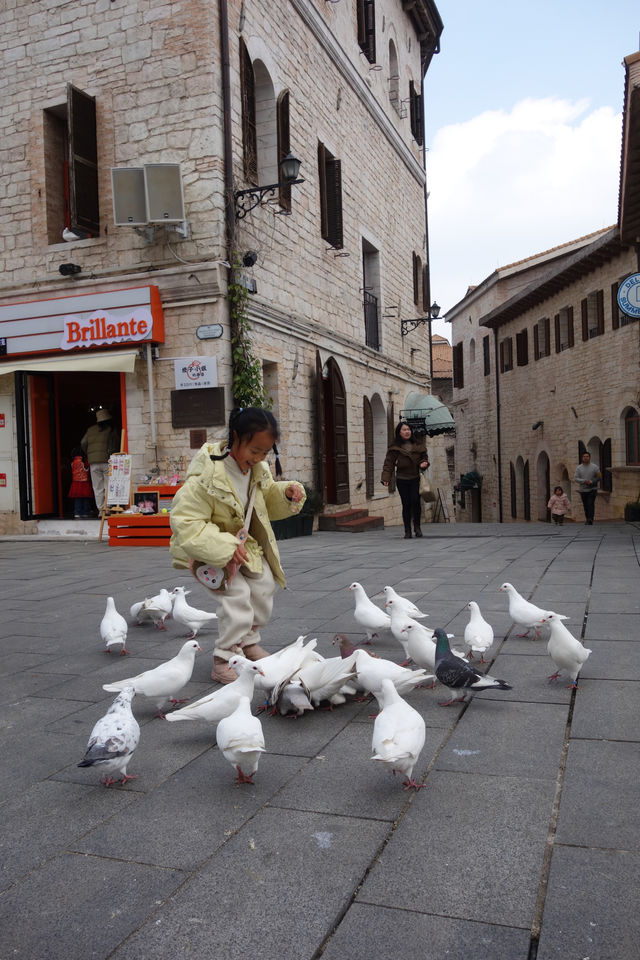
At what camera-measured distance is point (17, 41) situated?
12.4 meters

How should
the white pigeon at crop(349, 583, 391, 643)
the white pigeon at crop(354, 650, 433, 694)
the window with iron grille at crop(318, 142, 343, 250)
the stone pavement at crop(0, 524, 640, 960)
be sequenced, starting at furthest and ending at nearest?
the window with iron grille at crop(318, 142, 343, 250) → the white pigeon at crop(349, 583, 391, 643) → the white pigeon at crop(354, 650, 433, 694) → the stone pavement at crop(0, 524, 640, 960)

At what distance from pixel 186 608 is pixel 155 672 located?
1.68m

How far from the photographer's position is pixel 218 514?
13.8 feet

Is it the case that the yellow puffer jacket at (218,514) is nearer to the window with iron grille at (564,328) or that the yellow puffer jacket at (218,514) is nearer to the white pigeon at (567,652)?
the white pigeon at (567,652)

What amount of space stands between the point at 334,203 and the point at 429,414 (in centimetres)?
691

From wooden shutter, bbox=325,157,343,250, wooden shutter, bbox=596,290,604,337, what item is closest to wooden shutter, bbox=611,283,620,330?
wooden shutter, bbox=596,290,604,337

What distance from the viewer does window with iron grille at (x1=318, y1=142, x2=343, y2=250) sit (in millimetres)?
15594

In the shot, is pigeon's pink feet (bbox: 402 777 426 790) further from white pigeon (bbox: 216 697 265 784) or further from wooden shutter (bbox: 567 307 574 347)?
wooden shutter (bbox: 567 307 574 347)

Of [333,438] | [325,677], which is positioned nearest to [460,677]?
[325,677]


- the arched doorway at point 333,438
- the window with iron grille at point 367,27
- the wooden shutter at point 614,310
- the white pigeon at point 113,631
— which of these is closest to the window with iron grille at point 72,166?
the arched doorway at point 333,438

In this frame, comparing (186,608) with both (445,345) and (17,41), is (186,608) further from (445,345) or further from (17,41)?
(445,345)

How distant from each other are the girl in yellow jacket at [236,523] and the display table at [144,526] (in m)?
7.04

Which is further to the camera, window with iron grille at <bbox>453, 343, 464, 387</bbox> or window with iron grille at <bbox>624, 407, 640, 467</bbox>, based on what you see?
window with iron grille at <bbox>453, 343, 464, 387</bbox>

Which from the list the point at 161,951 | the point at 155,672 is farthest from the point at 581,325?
the point at 161,951
